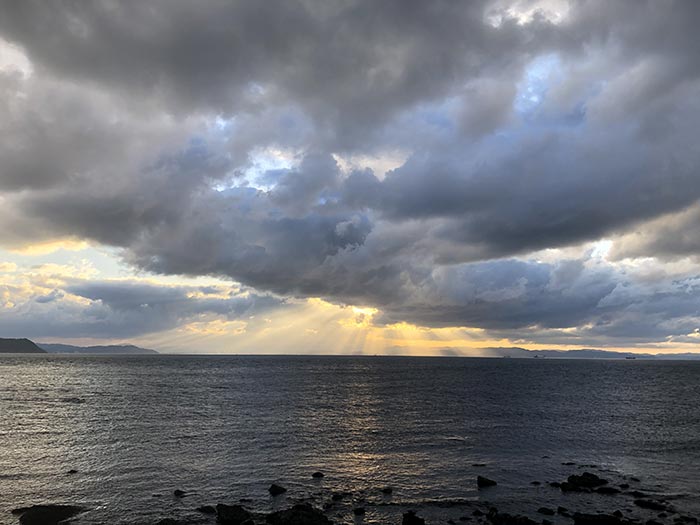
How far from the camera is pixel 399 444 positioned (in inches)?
2584

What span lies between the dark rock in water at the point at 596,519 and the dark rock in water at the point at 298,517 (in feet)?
64.0

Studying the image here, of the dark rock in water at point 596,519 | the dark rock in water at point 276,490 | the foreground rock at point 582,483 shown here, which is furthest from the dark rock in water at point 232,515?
the foreground rock at point 582,483

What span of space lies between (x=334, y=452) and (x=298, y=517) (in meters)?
25.9

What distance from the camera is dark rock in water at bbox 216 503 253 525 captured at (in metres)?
36.8

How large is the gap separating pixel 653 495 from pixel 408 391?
9528 cm

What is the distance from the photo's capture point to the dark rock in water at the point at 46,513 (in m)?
36.6

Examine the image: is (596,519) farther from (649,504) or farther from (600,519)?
(649,504)

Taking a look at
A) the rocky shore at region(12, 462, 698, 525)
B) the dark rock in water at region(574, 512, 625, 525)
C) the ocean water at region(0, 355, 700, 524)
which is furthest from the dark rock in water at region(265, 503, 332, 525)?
the dark rock in water at region(574, 512, 625, 525)

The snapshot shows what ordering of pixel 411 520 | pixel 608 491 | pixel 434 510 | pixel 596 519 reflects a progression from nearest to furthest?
1. pixel 411 520
2. pixel 596 519
3. pixel 434 510
4. pixel 608 491

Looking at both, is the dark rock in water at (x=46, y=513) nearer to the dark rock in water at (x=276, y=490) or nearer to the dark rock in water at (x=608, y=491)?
the dark rock in water at (x=276, y=490)

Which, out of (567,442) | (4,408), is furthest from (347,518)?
(4,408)

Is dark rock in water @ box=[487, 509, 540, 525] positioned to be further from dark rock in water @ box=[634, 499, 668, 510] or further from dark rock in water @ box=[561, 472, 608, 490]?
dark rock in water @ box=[634, 499, 668, 510]

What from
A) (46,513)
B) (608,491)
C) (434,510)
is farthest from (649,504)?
(46,513)

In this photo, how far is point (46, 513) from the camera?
125 ft
